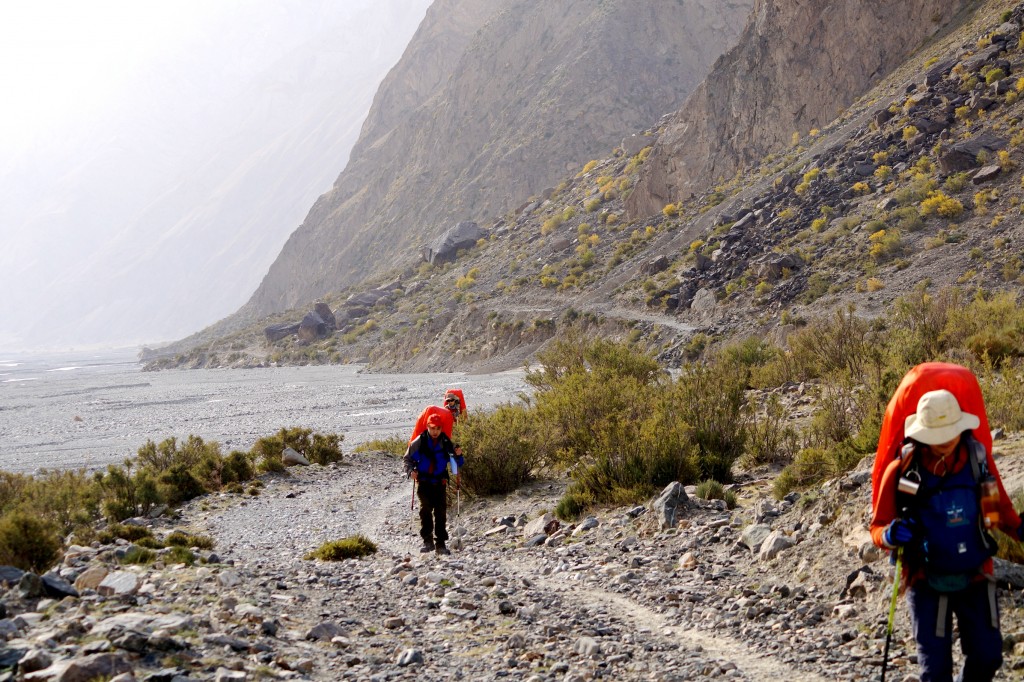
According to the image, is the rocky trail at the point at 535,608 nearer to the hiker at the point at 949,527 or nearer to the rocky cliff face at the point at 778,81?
the hiker at the point at 949,527

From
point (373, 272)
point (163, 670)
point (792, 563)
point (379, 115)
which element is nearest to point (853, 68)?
point (792, 563)

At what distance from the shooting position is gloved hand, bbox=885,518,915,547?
358cm

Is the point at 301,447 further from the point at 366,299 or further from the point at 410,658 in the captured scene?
the point at 366,299

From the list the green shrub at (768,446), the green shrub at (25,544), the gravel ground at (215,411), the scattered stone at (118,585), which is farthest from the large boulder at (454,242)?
the scattered stone at (118,585)

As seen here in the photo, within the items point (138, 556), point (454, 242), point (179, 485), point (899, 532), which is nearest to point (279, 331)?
point (454, 242)

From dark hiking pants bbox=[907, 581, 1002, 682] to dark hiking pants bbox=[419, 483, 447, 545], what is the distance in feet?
20.5

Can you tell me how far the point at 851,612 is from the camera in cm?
546

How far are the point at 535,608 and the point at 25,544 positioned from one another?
183 inches

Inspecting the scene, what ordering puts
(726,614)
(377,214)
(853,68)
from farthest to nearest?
(377,214) → (853,68) → (726,614)

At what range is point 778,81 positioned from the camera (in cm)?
5591

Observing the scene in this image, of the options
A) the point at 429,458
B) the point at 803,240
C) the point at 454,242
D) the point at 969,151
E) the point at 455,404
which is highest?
the point at 454,242

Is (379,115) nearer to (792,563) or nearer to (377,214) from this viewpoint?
(377,214)

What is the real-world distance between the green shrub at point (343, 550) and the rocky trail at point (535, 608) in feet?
0.72

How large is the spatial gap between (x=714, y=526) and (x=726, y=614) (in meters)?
2.09
